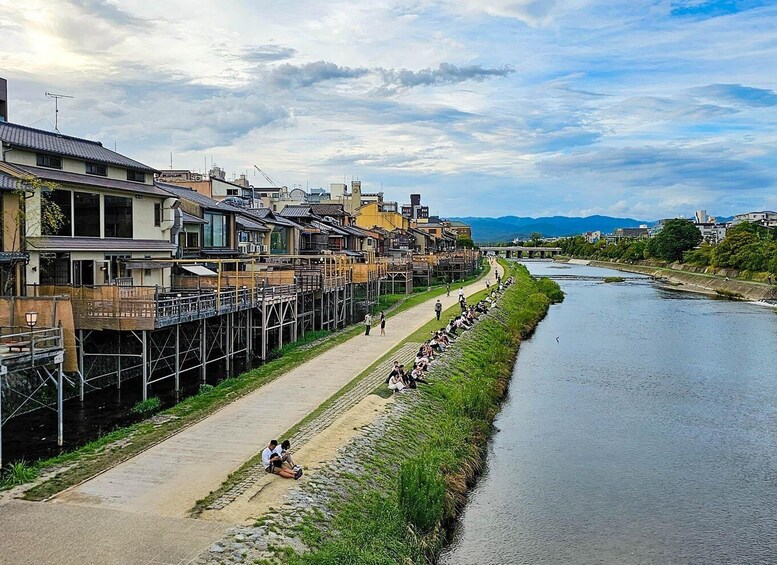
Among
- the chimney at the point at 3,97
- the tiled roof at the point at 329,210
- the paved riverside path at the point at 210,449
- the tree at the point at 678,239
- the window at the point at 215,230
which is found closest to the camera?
the paved riverside path at the point at 210,449

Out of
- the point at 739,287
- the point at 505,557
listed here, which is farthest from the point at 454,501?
the point at 739,287

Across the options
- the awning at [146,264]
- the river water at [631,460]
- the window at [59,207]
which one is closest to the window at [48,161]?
the window at [59,207]

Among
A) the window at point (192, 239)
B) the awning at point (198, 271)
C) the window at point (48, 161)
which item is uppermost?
the window at point (48, 161)

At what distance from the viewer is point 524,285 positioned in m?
79.8

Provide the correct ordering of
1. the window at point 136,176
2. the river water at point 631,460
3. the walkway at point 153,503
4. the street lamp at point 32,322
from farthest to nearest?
the window at point 136,176
the street lamp at point 32,322
the river water at point 631,460
the walkway at point 153,503

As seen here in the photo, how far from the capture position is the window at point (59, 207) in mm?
24853

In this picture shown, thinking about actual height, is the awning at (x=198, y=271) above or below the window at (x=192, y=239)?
below

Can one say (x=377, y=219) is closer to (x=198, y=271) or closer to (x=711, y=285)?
(x=711, y=285)

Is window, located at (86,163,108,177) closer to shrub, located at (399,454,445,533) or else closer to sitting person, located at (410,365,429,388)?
sitting person, located at (410,365,429,388)

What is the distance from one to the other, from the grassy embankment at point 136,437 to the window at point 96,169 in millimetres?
10534

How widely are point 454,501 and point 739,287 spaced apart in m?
78.1

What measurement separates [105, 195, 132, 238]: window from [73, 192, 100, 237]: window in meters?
0.63

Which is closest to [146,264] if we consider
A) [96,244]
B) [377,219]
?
[96,244]

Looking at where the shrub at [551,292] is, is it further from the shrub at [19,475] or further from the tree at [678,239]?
the shrub at [19,475]
